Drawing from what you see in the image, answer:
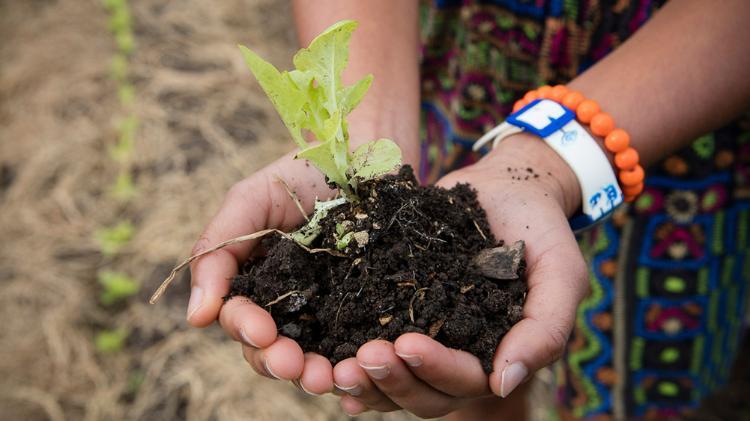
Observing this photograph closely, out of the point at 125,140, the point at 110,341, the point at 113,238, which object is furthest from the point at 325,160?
the point at 125,140

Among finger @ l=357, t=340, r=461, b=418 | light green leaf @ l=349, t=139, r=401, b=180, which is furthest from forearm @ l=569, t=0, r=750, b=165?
finger @ l=357, t=340, r=461, b=418

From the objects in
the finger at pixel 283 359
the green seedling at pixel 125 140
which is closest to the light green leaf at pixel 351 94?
the finger at pixel 283 359

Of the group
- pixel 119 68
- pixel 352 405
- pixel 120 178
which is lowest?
pixel 120 178

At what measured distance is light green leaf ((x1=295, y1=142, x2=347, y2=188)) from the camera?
4.15 ft

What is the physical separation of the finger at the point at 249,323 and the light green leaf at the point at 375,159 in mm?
347

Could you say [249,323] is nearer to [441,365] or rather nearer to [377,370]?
[377,370]

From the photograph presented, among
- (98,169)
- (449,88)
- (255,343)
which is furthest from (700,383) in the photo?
(98,169)

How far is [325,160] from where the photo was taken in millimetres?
1325

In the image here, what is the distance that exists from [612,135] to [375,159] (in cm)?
58

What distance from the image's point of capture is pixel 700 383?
82.4 inches

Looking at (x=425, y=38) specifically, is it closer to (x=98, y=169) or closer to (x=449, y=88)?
(x=449, y=88)

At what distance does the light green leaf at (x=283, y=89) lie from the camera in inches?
49.7

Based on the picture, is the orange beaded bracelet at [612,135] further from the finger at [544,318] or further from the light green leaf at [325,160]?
the light green leaf at [325,160]

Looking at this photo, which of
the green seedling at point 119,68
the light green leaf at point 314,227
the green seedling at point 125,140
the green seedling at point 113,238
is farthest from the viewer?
the green seedling at point 119,68
